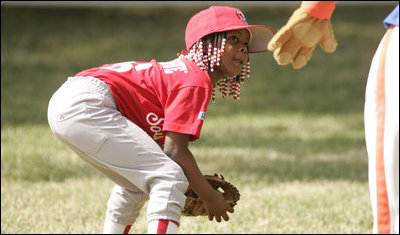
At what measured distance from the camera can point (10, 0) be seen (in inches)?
564

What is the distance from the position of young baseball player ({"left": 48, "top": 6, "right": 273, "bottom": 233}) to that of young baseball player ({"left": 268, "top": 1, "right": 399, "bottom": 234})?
541mm

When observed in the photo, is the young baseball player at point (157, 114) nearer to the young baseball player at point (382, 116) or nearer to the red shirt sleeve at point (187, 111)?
the red shirt sleeve at point (187, 111)

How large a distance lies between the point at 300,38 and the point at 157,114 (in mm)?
769

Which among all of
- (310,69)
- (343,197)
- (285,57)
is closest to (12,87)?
(310,69)

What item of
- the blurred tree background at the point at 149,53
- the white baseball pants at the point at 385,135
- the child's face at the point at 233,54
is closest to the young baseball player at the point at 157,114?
the child's face at the point at 233,54

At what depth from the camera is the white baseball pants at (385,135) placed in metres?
2.62

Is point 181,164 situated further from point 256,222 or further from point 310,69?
point 310,69

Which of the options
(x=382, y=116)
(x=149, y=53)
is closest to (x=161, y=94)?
(x=382, y=116)

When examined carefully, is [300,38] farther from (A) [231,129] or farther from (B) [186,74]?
(A) [231,129]

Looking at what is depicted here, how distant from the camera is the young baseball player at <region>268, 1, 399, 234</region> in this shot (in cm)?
263

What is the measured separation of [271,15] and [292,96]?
568cm

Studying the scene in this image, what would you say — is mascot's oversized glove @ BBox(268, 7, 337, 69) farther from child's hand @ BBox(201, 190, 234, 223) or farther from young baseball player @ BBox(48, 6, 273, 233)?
child's hand @ BBox(201, 190, 234, 223)

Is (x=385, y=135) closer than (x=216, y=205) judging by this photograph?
Yes

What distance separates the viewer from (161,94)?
3.17 m
